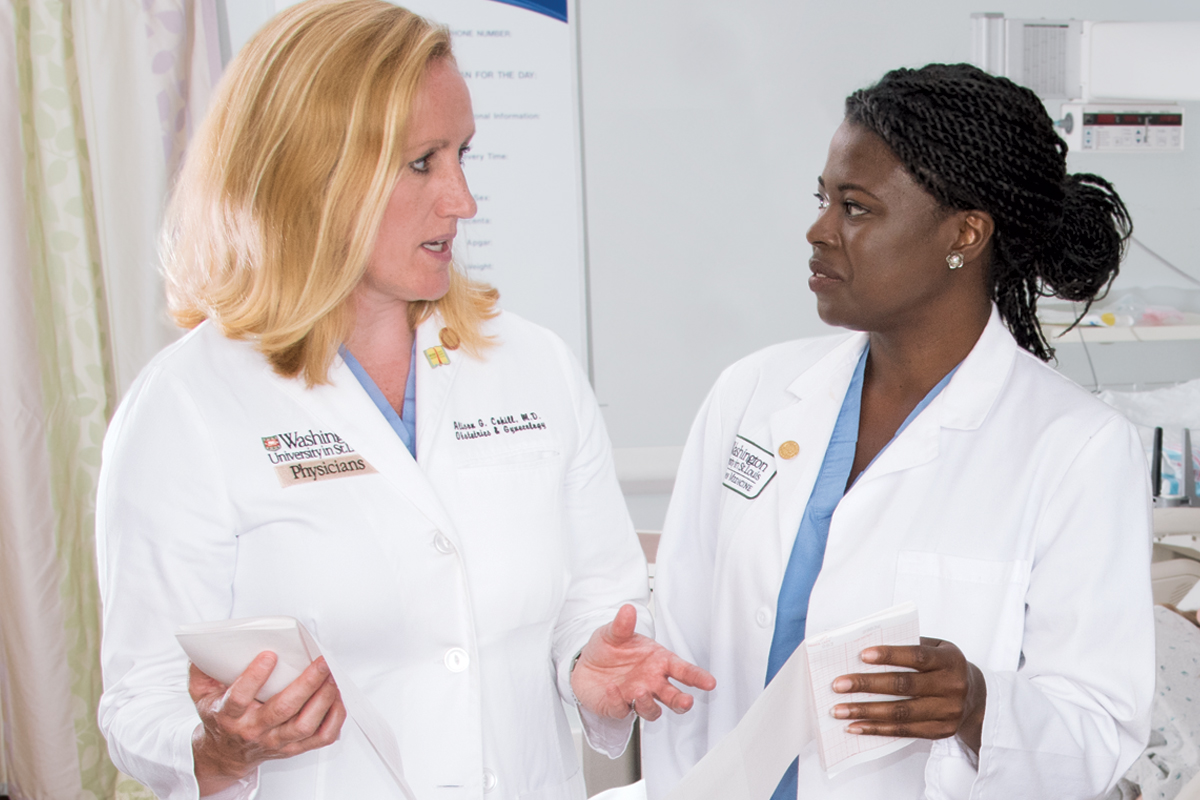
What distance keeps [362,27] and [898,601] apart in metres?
0.94

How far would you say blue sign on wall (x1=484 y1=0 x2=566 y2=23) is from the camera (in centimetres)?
284

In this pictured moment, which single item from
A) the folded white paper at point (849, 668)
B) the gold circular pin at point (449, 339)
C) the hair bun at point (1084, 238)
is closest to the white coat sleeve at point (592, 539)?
the gold circular pin at point (449, 339)

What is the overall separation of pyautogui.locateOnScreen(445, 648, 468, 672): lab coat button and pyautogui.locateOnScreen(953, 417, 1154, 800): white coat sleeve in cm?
59

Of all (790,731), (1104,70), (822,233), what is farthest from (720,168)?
(790,731)

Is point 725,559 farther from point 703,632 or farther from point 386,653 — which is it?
point 386,653

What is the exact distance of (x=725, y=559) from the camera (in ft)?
4.41

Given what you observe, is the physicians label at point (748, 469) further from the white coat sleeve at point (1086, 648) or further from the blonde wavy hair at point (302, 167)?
the blonde wavy hair at point (302, 167)

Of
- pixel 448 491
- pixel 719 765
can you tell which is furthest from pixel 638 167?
pixel 719 765

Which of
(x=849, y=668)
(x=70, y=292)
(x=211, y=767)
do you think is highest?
(x=70, y=292)

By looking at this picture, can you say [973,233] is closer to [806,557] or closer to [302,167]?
[806,557]

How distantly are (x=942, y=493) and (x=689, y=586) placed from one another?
1.33 ft

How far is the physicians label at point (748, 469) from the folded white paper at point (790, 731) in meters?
0.36

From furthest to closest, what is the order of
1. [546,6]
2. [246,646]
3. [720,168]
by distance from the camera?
[720,168] → [546,6] → [246,646]

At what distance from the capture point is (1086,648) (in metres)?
1.11
